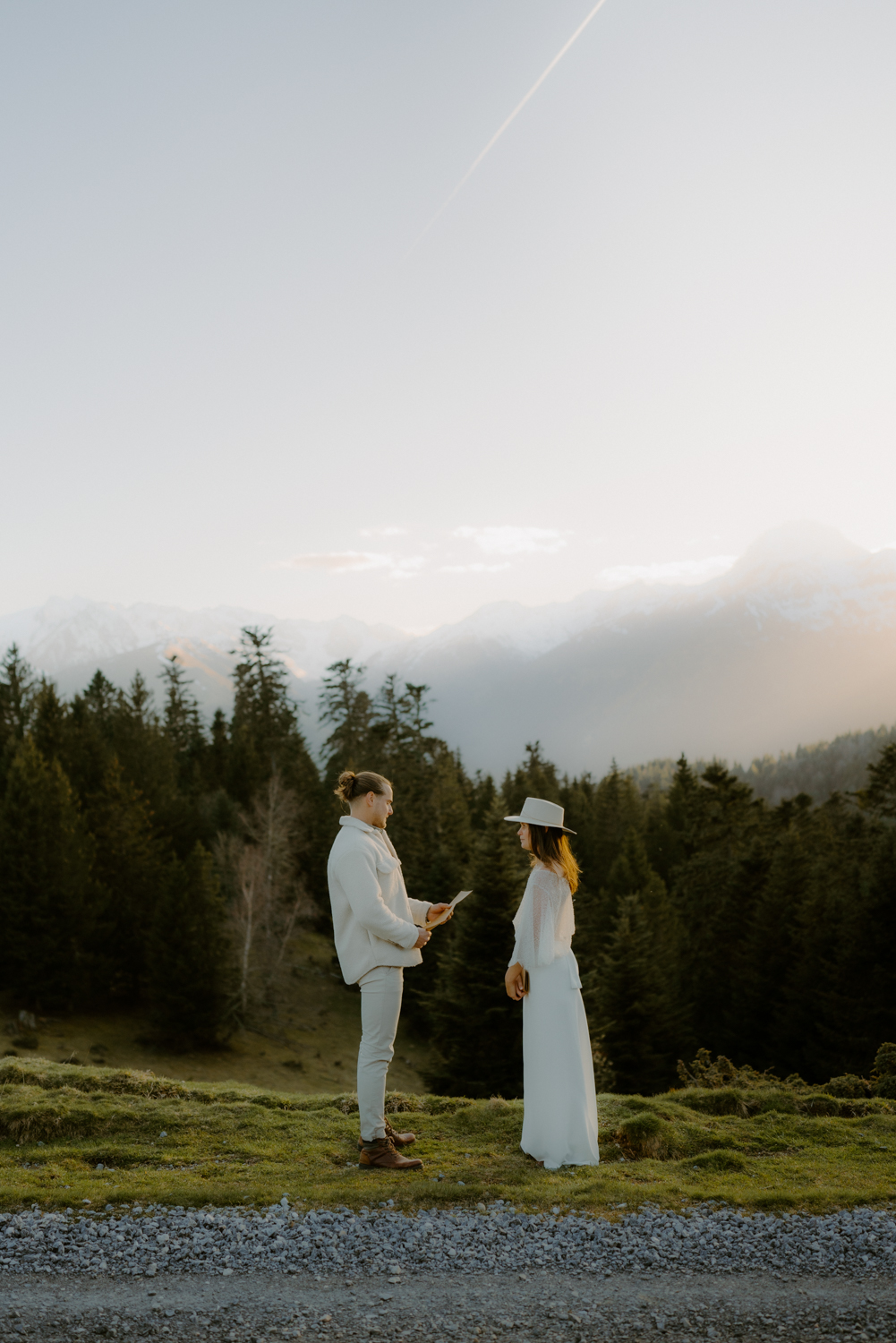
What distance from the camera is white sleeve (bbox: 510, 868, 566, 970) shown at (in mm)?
7109

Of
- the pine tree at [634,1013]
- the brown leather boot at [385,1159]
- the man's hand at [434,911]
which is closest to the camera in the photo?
the brown leather boot at [385,1159]

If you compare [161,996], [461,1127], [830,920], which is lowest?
[161,996]

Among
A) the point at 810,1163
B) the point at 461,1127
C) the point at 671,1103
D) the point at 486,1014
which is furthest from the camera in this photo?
the point at 486,1014

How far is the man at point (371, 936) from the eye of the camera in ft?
21.0

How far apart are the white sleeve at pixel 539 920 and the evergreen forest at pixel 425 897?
12.2 m

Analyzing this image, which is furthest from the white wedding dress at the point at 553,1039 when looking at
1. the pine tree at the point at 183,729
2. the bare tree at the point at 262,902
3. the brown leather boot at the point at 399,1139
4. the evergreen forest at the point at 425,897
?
the pine tree at the point at 183,729

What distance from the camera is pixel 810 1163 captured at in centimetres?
711

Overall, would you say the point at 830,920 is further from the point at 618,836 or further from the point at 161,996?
the point at 618,836

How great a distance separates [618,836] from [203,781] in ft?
106

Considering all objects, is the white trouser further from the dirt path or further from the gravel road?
the dirt path

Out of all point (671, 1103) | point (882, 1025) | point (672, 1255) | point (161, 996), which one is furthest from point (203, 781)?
point (672, 1255)

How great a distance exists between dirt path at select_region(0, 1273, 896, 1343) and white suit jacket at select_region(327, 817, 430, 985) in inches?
85.7

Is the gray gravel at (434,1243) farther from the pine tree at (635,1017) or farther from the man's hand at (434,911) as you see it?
the pine tree at (635,1017)

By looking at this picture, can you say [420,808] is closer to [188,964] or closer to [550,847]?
[188,964]
